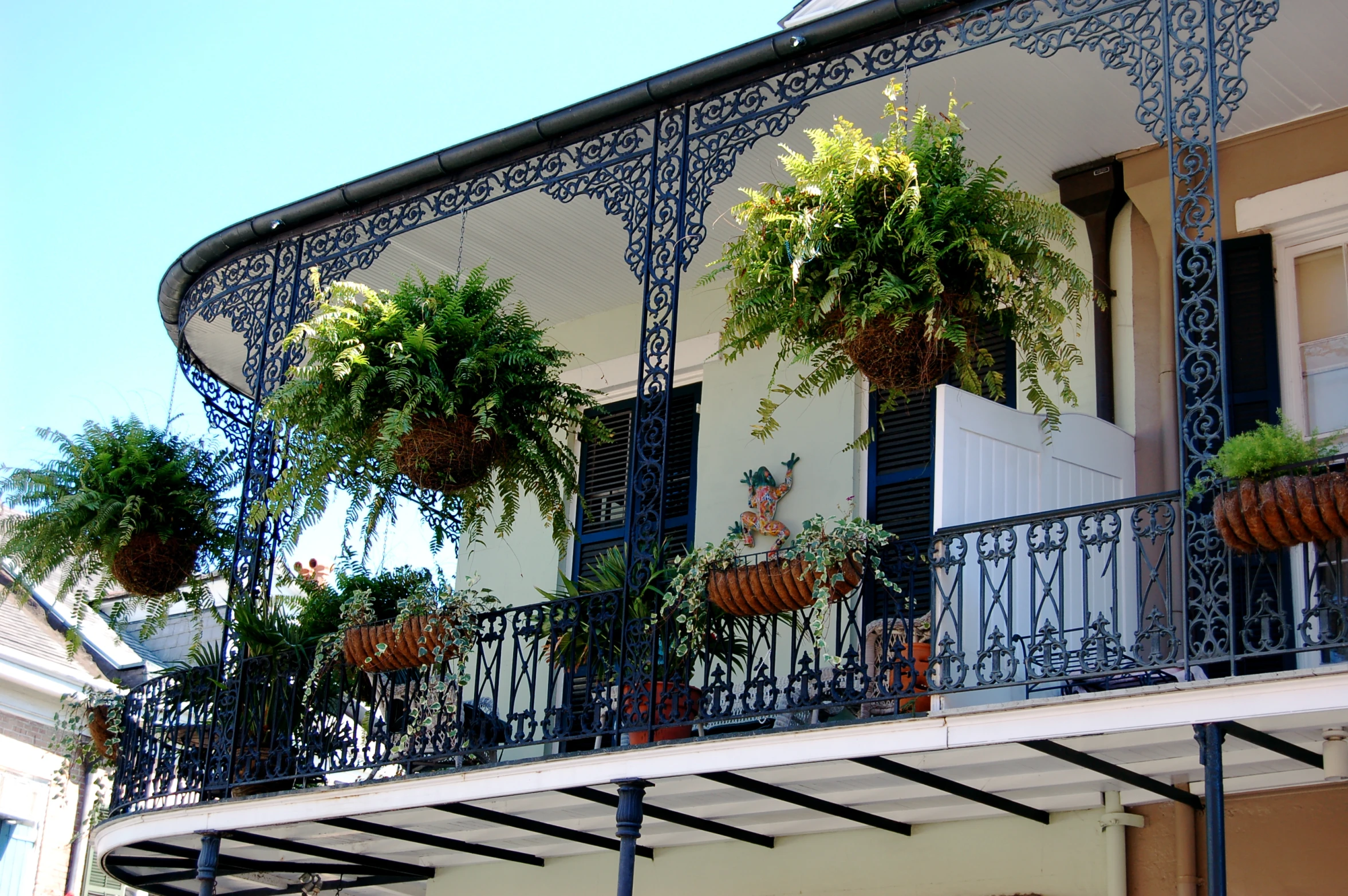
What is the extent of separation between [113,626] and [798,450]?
4144 mm

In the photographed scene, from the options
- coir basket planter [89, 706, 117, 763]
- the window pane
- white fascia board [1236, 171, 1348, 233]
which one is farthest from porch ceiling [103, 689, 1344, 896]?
white fascia board [1236, 171, 1348, 233]

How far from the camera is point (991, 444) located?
6719 mm

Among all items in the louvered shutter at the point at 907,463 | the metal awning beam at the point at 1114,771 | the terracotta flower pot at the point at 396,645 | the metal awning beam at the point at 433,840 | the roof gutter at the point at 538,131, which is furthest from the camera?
the louvered shutter at the point at 907,463

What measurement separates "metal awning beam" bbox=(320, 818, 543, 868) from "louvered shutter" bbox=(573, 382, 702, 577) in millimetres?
1715

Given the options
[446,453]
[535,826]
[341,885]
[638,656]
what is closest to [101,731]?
[341,885]

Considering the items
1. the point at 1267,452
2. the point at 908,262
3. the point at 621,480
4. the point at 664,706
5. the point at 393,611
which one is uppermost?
the point at 908,262

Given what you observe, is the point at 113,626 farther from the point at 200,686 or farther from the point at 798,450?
the point at 798,450

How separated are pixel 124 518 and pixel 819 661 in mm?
4447

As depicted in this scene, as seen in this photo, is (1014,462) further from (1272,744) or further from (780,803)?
(780,803)

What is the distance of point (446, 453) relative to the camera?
24.2 feet

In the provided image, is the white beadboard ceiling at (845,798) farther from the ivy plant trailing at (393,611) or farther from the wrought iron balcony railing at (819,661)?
the ivy plant trailing at (393,611)

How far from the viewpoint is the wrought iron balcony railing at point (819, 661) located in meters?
5.59

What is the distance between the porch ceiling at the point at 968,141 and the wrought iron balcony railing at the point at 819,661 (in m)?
1.91

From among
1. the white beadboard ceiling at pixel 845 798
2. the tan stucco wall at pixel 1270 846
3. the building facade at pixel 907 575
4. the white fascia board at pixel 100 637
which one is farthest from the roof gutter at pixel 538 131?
the white fascia board at pixel 100 637
